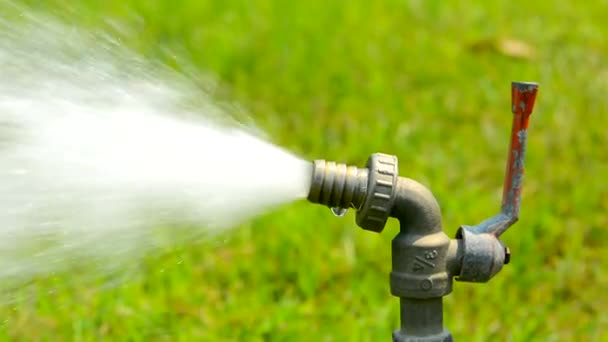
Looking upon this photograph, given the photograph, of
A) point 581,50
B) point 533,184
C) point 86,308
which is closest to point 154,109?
point 86,308

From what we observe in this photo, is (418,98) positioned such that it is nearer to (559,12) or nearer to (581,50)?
(581,50)

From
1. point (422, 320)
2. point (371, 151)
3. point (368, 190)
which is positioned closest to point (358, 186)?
point (368, 190)

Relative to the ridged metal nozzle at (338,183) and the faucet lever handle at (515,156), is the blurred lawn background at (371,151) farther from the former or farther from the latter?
the faucet lever handle at (515,156)

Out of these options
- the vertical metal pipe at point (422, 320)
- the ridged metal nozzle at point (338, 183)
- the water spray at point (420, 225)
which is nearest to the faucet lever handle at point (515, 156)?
the water spray at point (420, 225)

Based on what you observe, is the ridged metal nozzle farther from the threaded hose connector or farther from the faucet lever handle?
the faucet lever handle

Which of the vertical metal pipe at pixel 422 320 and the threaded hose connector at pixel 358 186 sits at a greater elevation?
the threaded hose connector at pixel 358 186

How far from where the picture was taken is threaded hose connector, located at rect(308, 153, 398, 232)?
147 centimetres

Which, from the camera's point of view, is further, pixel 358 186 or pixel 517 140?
pixel 517 140

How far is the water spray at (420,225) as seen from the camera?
1.48m

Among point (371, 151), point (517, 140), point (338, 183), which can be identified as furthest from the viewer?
point (371, 151)

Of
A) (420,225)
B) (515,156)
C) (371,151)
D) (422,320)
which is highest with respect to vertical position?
(371,151)

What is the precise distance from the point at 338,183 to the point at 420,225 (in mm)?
172

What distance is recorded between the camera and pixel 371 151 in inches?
128

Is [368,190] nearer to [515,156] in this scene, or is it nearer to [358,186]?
[358,186]
